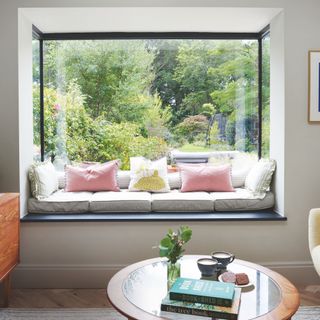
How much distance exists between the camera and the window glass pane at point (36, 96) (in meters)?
3.55

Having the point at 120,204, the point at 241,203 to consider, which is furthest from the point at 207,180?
the point at 120,204

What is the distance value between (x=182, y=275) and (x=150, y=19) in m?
2.25

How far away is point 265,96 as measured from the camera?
146 inches

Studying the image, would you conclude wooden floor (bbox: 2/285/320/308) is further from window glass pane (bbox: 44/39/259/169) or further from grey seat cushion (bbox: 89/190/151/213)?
window glass pane (bbox: 44/39/259/169)

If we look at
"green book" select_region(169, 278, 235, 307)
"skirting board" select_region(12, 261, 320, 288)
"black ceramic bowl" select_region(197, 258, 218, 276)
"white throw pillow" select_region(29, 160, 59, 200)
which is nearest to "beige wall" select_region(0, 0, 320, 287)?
"skirting board" select_region(12, 261, 320, 288)

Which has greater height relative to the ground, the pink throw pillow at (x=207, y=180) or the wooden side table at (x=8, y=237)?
the pink throw pillow at (x=207, y=180)

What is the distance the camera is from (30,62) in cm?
329

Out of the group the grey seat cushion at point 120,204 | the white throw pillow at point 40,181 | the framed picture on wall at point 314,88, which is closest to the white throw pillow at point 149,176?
the grey seat cushion at point 120,204

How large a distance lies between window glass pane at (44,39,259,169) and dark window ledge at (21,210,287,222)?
0.84 meters

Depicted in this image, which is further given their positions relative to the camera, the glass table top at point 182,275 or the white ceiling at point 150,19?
the white ceiling at point 150,19

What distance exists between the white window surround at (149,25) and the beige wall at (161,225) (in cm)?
6

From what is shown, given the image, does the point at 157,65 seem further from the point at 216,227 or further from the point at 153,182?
the point at 216,227

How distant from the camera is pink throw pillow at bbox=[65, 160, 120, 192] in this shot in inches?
138

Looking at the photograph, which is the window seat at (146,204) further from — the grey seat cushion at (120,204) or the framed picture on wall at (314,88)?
the framed picture on wall at (314,88)
